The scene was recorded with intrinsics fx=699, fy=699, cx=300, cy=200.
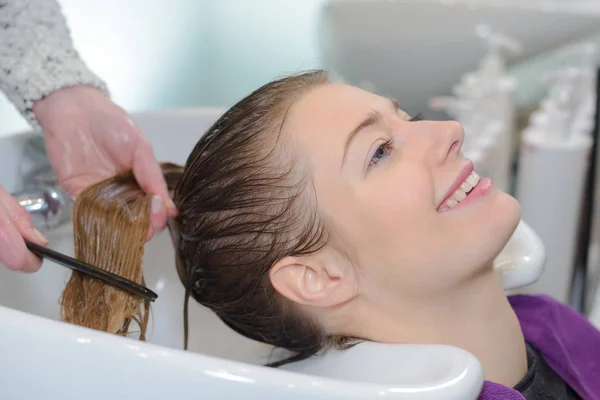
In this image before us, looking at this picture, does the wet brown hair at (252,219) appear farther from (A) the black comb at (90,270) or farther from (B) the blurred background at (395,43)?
(B) the blurred background at (395,43)

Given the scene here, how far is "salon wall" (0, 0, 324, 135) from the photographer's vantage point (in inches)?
55.9

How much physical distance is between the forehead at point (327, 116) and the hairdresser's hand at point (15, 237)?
0.26 m

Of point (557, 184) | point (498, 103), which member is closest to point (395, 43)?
point (498, 103)

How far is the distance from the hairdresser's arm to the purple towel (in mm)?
493

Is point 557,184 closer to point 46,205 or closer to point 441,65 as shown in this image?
point 441,65

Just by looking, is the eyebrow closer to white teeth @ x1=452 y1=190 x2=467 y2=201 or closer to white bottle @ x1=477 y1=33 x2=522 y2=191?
white teeth @ x1=452 y1=190 x2=467 y2=201

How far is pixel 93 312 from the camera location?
65 centimetres

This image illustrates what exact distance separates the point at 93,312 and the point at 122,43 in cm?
102

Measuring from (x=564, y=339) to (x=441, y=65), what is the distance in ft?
3.91

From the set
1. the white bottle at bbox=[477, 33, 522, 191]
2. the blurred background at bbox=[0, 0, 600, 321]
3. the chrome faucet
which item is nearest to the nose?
the blurred background at bbox=[0, 0, 600, 321]

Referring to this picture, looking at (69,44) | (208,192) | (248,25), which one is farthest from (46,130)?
(248,25)

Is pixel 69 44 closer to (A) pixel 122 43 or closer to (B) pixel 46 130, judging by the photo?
(B) pixel 46 130

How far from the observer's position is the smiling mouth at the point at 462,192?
662mm

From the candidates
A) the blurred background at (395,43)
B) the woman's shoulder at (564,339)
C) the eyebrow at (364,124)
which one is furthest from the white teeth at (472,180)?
the blurred background at (395,43)
